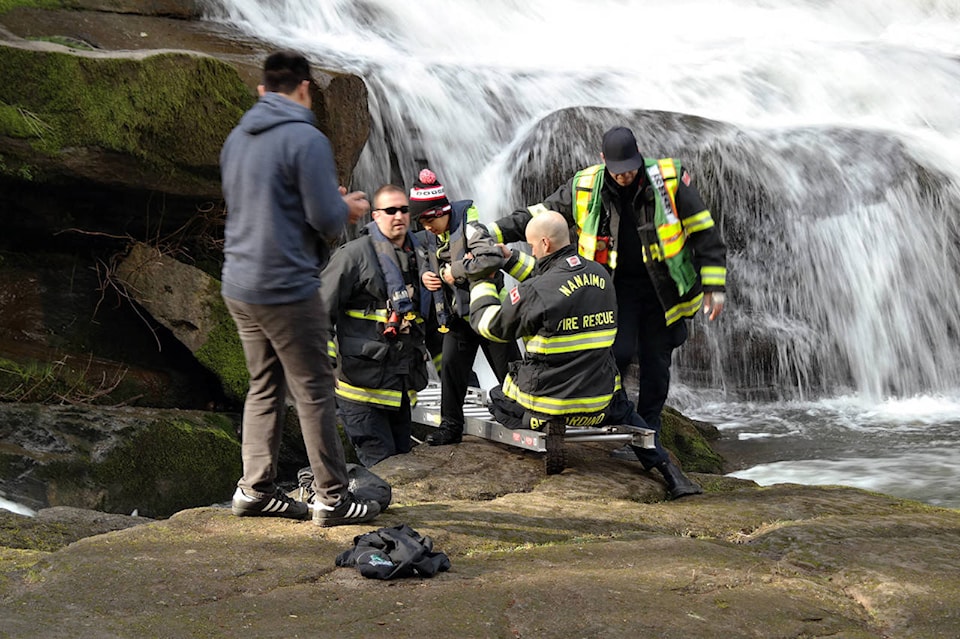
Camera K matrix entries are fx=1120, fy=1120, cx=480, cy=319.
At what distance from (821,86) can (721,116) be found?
2686mm

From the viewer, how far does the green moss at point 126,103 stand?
27.8 feet

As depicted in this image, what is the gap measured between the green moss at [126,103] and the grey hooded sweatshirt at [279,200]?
14.8 feet

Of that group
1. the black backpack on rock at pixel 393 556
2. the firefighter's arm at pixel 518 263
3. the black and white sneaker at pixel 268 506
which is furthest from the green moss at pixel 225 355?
the black backpack on rock at pixel 393 556

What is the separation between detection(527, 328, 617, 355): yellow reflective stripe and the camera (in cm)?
610

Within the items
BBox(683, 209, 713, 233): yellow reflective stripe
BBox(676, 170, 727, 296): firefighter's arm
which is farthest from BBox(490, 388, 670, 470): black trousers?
BBox(683, 209, 713, 233): yellow reflective stripe

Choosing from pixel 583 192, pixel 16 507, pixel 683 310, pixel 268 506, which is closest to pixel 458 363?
pixel 583 192

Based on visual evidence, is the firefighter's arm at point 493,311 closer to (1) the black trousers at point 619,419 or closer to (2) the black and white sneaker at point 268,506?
(1) the black trousers at point 619,419

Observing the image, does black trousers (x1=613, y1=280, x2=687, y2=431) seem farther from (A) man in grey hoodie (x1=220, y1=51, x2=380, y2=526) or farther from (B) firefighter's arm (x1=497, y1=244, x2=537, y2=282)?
(A) man in grey hoodie (x1=220, y1=51, x2=380, y2=526)

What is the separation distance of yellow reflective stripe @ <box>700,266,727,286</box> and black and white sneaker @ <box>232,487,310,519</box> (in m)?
2.72

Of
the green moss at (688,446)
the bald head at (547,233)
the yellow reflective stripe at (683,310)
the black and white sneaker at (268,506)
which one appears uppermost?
the bald head at (547,233)

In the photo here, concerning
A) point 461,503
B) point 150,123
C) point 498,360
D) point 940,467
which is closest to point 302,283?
point 461,503

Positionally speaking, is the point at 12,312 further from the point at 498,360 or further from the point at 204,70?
the point at 498,360

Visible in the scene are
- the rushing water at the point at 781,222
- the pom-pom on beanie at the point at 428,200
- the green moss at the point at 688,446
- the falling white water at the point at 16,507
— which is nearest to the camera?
the pom-pom on beanie at the point at 428,200

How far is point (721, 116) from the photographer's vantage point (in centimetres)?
1597
